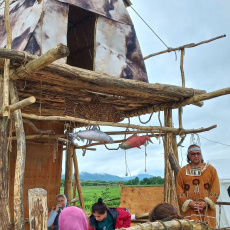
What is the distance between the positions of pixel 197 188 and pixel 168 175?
1793mm

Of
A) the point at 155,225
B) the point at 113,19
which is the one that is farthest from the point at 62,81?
the point at 155,225

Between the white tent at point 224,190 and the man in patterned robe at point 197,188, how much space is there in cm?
489

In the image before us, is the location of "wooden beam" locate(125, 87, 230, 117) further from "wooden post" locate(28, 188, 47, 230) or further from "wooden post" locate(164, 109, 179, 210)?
"wooden post" locate(28, 188, 47, 230)

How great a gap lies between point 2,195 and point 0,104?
135cm

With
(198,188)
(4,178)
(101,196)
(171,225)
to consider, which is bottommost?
(101,196)

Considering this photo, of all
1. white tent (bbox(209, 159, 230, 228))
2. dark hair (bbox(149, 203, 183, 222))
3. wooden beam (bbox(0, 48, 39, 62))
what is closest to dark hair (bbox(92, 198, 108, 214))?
dark hair (bbox(149, 203, 183, 222))

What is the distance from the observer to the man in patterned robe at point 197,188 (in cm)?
588

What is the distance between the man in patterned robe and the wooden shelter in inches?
58.7

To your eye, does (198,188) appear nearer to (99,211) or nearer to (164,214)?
(99,211)

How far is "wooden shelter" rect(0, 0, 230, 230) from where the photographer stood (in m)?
5.27

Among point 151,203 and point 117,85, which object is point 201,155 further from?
point 151,203

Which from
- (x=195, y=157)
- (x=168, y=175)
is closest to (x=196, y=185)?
(x=195, y=157)

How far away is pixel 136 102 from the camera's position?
7.96 meters

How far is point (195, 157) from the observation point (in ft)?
19.9
